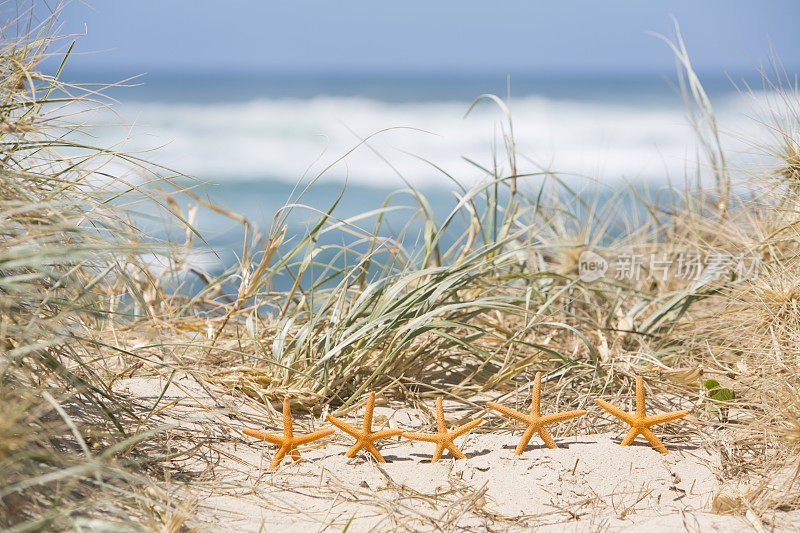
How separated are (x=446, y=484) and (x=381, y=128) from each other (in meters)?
10.5

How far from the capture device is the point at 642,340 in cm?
237

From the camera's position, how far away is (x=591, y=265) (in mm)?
3133

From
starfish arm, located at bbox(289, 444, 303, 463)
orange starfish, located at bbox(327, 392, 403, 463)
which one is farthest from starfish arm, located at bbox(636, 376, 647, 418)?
starfish arm, located at bbox(289, 444, 303, 463)

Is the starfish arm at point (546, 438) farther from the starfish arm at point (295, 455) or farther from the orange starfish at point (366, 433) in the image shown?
the starfish arm at point (295, 455)

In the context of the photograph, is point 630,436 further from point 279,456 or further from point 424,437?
point 279,456

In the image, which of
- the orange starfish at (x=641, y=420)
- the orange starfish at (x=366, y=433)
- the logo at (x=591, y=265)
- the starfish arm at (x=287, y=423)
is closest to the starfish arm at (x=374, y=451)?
the orange starfish at (x=366, y=433)

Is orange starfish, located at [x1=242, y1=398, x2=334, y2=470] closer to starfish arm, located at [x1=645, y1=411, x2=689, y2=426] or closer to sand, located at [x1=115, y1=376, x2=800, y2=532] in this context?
sand, located at [x1=115, y1=376, x2=800, y2=532]

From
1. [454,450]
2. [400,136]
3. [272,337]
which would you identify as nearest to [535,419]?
[454,450]

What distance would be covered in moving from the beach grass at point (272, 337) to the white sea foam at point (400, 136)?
925cm

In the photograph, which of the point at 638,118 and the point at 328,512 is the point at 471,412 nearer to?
the point at 328,512

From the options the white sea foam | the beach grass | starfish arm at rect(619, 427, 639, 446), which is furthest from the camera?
the white sea foam

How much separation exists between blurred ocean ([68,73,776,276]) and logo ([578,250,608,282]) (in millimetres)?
5599

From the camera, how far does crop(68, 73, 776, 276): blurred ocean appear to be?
13.6 meters

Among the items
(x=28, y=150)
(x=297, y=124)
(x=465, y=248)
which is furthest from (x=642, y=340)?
(x=297, y=124)
